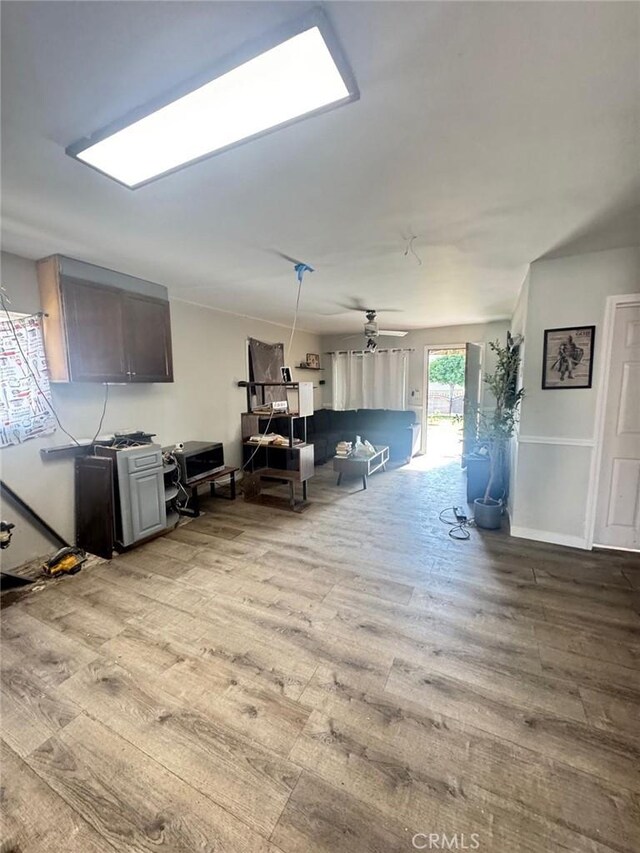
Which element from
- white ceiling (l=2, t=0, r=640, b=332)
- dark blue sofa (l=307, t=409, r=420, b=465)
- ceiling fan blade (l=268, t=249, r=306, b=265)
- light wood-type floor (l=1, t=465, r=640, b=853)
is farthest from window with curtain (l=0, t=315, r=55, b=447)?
dark blue sofa (l=307, t=409, r=420, b=465)

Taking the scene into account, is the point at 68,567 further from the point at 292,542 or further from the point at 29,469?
the point at 292,542

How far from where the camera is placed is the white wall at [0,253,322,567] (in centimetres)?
268

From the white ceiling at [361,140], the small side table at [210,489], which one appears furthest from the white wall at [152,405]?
the white ceiling at [361,140]

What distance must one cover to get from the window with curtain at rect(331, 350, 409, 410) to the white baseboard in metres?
3.77

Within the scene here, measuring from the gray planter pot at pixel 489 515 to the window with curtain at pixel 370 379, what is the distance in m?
3.51

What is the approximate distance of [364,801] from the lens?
3.86 feet

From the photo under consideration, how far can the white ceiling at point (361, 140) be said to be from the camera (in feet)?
3.13

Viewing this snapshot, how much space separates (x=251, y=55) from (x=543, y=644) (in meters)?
2.89

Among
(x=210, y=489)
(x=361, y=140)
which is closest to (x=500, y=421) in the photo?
(x=361, y=140)

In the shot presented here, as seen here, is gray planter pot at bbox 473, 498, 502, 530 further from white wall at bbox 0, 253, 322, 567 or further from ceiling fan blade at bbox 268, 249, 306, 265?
white wall at bbox 0, 253, 322, 567

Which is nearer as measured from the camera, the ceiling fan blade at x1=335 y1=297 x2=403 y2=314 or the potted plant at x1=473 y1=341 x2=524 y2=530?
the potted plant at x1=473 y1=341 x2=524 y2=530

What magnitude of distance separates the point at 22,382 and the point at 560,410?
4441mm

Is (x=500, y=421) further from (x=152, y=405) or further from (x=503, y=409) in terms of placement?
(x=152, y=405)

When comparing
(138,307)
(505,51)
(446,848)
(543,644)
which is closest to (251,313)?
(138,307)
